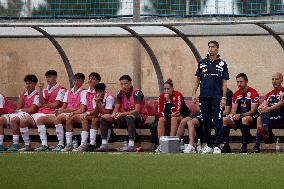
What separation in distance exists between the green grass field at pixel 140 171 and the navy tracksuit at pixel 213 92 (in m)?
1.67

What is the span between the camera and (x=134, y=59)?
20.0 meters

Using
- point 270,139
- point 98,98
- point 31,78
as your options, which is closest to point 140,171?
point 270,139

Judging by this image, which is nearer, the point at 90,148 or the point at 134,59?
the point at 90,148

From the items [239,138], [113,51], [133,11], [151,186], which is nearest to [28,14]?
[133,11]

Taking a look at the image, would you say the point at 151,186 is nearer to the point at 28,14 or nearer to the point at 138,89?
the point at 138,89

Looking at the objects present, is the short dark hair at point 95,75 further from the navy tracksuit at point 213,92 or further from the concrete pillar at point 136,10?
the concrete pillar at point 136,10

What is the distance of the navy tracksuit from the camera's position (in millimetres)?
17156

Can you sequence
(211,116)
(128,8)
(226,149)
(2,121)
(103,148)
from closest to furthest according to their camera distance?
(211,116), (226,149), (103,148), (2,121), (128,8)

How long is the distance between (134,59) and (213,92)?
3.12 meters

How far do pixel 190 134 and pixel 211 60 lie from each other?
1.50 metres

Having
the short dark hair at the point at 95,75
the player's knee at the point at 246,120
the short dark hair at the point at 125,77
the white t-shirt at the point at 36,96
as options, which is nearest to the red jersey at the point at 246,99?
the player's knee at the point at 246,120

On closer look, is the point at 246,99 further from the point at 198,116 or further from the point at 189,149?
the point at 189,149

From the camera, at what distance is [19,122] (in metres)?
19.5

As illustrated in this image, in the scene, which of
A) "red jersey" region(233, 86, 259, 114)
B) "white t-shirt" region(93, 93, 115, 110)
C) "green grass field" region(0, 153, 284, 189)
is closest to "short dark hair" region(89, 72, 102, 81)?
"white t-shirt" region(93, 93, 115, 110)
